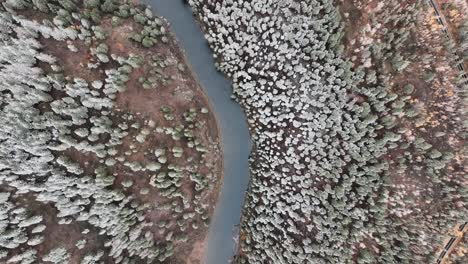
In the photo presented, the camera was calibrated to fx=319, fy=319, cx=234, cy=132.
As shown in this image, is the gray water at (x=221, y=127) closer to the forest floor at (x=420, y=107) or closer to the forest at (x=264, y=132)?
the forest at (x=264, y=132)

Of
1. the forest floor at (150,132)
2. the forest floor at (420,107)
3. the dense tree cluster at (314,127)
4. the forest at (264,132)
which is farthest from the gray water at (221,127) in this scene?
the forest floor at (420,107)

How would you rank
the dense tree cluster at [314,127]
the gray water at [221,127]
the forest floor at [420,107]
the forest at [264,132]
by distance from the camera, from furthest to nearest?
the gray water at [221,127], the dense tree cluster at [314,127], the forest floor at [420,107], the forest at [264,132]

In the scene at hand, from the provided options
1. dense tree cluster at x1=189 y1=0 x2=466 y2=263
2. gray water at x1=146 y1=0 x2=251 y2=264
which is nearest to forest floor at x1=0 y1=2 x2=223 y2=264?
gray water at x1=146 y1=0 x2=251 y2=264

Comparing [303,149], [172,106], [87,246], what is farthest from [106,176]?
[303,149]

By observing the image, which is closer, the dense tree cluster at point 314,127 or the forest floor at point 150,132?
the forest floor at point 150,132

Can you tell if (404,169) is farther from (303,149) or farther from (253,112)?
(253,112)

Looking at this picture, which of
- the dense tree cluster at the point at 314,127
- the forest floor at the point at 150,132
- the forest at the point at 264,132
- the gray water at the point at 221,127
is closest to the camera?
the forest at the point at 264,132
